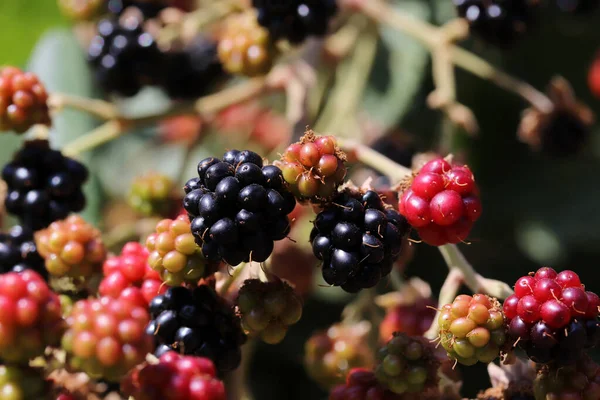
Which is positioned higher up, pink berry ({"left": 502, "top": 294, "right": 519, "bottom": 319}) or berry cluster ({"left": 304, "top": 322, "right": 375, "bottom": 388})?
pink berry ({"left": 502, "top": 294, "right": 519, "bottom": 319})

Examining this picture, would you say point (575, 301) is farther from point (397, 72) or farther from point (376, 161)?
point (397, 72)

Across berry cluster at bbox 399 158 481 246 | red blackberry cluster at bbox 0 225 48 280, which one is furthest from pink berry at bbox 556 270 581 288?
red blackberry cluster at bbox 0 225 48 280

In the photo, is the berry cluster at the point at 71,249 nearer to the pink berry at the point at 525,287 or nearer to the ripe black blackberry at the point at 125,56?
the ripe black blackberry at the point at 125,56

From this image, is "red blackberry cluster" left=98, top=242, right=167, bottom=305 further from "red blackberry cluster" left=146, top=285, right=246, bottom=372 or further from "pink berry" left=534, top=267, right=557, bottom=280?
"pink berry" left=534, top=267, right=557, bottom=280

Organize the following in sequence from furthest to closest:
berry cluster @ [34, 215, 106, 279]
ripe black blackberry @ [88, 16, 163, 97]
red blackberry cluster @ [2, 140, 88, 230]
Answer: ripe black blackberry @ [88, 16, 163, 97]
red blackberry cluster @ [2, 140, 88, 230]
berry cluster @ [34, 215, 106, 279]

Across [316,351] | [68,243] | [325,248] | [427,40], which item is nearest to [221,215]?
[325,248]

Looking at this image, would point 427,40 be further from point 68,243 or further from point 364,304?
point 68,243
